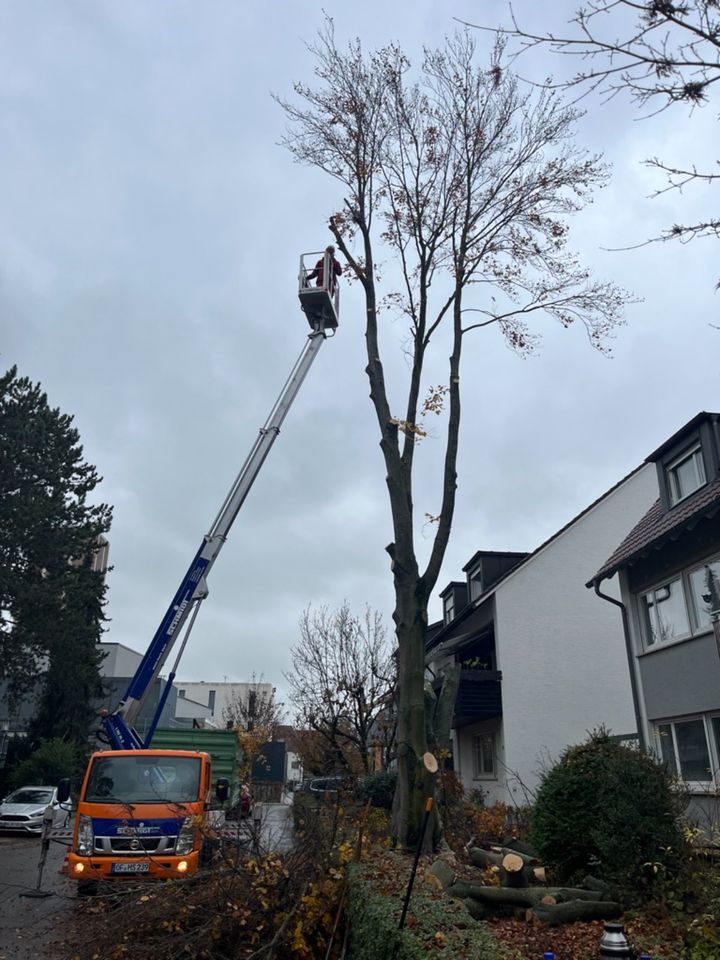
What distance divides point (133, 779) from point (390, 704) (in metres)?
12.3

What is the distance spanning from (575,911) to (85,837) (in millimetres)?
7107

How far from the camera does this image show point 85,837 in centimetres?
1103

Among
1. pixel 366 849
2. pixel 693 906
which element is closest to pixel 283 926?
pixel 366 849

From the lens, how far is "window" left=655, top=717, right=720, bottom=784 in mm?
13383

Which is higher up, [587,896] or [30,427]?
[30,427]

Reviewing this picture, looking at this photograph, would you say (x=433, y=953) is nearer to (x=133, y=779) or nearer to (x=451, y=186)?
(x=133, y=779)

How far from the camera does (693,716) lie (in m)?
13.9

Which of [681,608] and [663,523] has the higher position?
[663,523]

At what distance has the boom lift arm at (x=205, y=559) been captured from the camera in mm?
14570

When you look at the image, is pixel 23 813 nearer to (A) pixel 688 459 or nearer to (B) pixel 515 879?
(B) pixel 515 879

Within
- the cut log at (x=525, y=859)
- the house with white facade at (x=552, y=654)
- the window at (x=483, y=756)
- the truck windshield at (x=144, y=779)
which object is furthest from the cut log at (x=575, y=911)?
the window at (x=483, y=756)

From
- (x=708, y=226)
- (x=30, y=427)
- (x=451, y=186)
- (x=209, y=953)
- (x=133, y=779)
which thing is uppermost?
(x=30, y=427)

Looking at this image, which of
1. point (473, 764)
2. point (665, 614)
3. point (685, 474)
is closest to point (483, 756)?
point (473, 764)

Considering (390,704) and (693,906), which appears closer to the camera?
(693,906)
